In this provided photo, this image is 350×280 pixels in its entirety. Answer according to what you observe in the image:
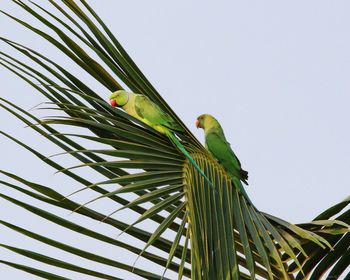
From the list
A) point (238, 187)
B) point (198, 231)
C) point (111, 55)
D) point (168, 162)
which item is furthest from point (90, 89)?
point (198, 231)

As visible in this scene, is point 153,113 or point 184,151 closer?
point 184,151

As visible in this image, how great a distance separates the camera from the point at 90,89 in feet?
8.99

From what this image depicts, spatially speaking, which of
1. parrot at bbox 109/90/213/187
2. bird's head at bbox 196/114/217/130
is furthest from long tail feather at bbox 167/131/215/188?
bird's head at bbox 196/114/217/130

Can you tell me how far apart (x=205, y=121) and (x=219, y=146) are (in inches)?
23.3

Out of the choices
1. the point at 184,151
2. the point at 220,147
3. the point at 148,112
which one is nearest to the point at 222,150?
the point at 220,147

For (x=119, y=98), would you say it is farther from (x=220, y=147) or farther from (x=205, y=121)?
(x=205, y=121)

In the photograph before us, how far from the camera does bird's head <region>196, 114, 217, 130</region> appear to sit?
4.46m

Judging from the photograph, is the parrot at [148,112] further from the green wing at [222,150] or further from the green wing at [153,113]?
Answer: the green wing at [222,150]

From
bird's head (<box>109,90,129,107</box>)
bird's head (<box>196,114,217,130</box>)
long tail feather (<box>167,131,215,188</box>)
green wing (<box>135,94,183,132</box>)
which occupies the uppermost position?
bird's head (<box>196,114,217,130</box>)

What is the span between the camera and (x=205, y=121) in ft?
14.8

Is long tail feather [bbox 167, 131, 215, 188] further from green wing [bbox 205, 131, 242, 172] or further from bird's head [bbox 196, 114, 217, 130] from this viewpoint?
bird's head [bbox 196, 114, 217, 130]

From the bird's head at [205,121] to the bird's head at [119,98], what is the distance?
106 cm

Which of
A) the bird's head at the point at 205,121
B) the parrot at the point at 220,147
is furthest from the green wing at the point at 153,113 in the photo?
the bird's head at the point at 205,121

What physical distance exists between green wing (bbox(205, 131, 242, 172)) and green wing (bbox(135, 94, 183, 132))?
0.29 metres
